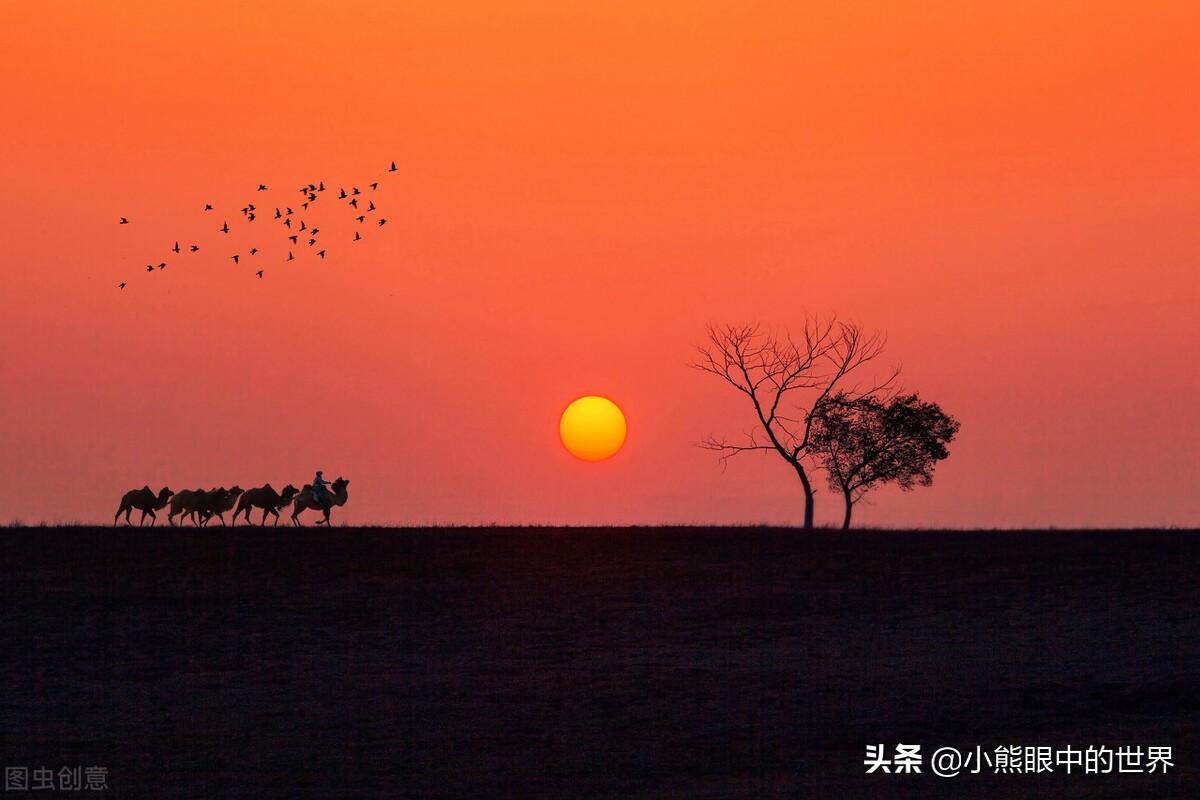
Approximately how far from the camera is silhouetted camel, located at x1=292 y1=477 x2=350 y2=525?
5254 cm

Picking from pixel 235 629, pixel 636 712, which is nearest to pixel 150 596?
pixel 235 629

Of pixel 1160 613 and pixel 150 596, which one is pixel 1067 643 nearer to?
pixel 1160 613

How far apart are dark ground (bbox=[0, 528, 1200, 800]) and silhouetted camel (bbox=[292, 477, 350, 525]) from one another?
6.61ft

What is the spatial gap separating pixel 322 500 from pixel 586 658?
1909 centimetres

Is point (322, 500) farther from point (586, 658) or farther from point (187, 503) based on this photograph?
point (586, 658)

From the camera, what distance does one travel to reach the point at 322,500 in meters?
52.5

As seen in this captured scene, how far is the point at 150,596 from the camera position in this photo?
42.1 m

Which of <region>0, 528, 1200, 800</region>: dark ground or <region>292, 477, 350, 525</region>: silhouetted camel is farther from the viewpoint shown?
<region>292, 477, 350, 525</region>: silhouetted camel

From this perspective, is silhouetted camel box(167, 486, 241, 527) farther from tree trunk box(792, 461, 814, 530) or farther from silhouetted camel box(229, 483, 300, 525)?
tree trunk box(792, 461, 814, 530)

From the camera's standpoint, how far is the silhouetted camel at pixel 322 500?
52544 mm

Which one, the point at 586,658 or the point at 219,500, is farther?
the point at 219,500

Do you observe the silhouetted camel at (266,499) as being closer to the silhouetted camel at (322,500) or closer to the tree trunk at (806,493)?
the silhouetted camel at (322,500)

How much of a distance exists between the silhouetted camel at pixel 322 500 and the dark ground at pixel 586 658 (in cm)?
202

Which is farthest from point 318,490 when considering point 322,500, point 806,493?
point 806,493
